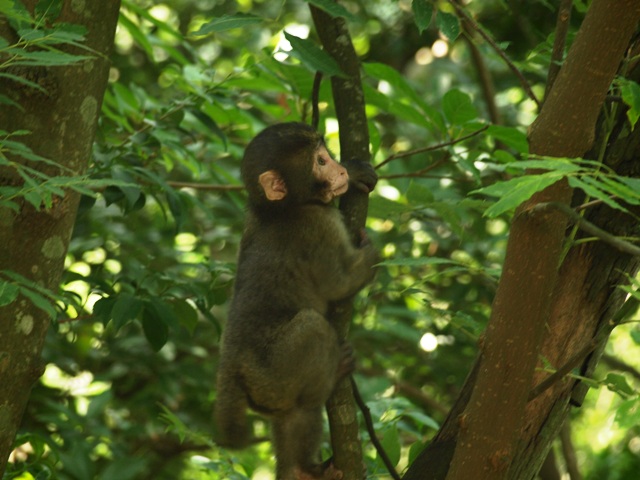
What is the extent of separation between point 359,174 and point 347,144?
0.16 m

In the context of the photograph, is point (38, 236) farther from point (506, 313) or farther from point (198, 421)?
point (198, 421)

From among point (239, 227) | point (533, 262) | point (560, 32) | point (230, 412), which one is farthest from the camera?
point (239, 227)

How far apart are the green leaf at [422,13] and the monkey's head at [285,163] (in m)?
1.04

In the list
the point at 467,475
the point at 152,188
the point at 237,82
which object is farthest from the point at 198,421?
the point at 467,475

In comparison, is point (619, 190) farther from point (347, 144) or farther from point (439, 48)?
point (439, 48)

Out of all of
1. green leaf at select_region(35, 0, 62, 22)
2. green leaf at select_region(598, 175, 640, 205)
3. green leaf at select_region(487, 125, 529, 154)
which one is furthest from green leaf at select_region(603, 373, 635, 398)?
green leaf at select_region(35, 0, 62, 22)

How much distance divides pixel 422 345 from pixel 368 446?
5.08 ft

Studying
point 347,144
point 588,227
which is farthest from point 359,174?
point 588,227

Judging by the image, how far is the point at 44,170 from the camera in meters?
3.37

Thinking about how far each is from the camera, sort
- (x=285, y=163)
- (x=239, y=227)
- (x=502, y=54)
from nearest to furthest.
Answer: (x=502, y=54), (x=285, y=163), (x=239, y=227)

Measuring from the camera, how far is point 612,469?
15.3ft

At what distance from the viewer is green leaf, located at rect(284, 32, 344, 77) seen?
10.6 ft

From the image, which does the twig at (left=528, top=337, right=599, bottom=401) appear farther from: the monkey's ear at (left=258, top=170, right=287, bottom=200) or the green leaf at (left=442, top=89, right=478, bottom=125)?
the monkey's ear at (left=258, top=170, right=287, bottom=200)

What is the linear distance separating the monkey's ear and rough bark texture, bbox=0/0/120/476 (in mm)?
930
